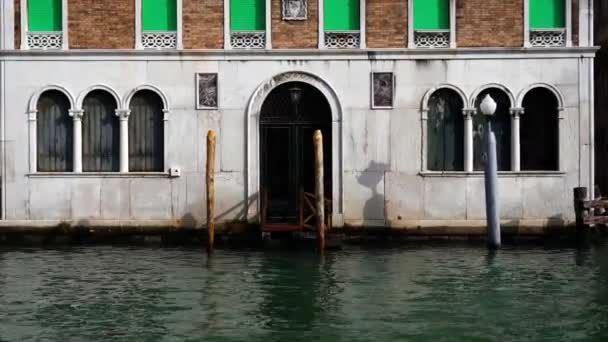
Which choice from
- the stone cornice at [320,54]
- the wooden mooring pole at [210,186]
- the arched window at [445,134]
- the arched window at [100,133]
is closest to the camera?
the wooden mooring pole at [210,186]

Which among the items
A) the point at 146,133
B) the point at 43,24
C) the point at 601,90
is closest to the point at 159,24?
the point at 146,133

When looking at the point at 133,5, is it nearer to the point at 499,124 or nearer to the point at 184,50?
the point at 184,50

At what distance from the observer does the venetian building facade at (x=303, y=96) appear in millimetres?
20828

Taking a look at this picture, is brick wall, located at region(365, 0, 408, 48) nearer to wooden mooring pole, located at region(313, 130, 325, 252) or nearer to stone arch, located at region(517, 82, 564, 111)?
stone arch, located at region(517, 82, 564, 111)

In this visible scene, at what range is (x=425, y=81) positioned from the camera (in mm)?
20859

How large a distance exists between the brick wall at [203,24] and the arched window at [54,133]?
2730 mm

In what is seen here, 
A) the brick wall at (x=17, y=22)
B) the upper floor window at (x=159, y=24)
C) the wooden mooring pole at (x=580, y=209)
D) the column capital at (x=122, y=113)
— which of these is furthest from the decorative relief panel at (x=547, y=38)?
the brick wall at (x=17, y=22)

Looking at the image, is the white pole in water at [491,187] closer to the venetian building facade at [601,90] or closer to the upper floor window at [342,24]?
the upper floor window at [342,24]

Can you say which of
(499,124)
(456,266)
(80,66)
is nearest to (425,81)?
(499,124)

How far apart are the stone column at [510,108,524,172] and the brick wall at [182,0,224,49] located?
19.0 ft

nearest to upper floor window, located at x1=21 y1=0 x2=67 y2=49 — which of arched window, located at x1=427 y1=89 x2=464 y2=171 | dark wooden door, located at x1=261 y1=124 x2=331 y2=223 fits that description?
dark wooden door, located at x1=261 y1=124 x2=331 y2=223

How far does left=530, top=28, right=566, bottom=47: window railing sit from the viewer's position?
20.9 meters

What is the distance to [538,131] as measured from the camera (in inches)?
831

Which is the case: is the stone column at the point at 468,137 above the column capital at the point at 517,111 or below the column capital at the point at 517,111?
below
